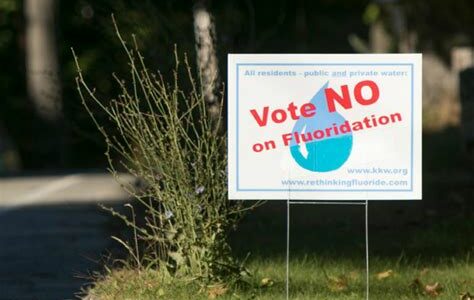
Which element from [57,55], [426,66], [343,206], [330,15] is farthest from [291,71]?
[330,15]

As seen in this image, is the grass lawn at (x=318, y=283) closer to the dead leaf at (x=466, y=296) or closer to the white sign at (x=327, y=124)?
the dead leaf at (x=466, y=296)

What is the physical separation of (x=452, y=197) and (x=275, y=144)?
6.78 metres

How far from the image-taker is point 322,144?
8.63 metres

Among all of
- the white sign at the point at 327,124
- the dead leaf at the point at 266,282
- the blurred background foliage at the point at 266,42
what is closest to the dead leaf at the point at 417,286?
the dead leaf at the point at 266,282

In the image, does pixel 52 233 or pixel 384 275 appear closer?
pixel 384 275

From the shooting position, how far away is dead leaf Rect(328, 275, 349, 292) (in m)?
9.50

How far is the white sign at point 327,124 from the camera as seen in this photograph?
8594 millimetres

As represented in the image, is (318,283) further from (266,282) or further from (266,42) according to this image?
(266,42)

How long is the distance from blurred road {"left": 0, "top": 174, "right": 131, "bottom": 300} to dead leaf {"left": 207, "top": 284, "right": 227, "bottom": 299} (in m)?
1.13

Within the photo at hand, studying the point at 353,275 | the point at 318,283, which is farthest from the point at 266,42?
the point at 318,283

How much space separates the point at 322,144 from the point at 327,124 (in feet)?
0.39

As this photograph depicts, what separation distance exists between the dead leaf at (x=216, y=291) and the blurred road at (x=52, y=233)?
1.13m

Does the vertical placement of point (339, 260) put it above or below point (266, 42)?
below

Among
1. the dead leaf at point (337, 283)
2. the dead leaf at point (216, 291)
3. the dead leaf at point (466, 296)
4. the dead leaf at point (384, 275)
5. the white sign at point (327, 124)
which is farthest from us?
the dead leaf at point (384, 275)
